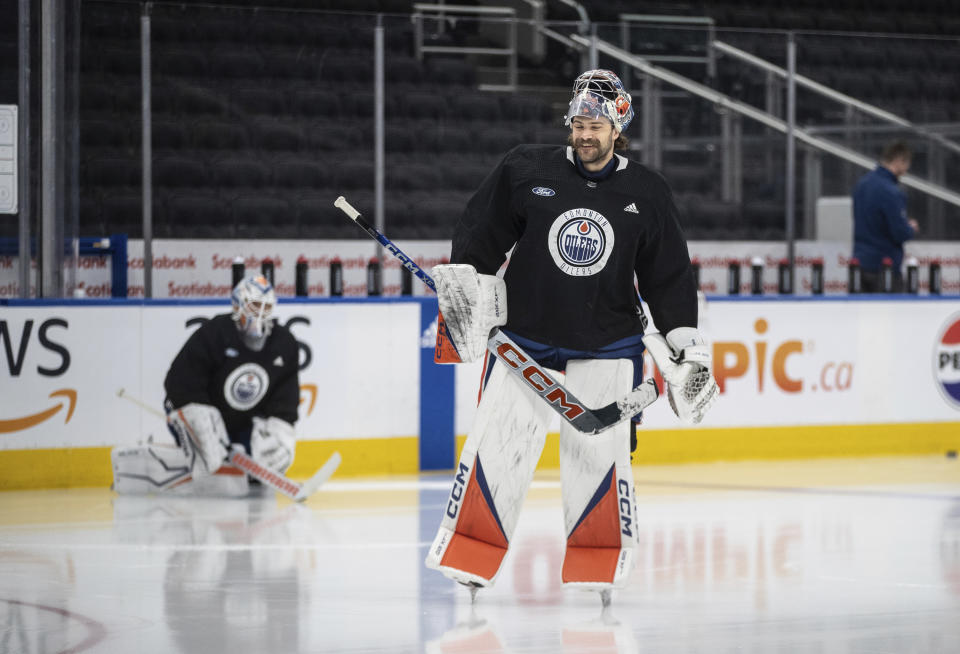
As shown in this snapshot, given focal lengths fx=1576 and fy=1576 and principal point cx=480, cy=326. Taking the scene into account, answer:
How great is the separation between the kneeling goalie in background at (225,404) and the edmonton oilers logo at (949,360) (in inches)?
152

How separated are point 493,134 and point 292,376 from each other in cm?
195

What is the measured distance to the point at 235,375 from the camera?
7082mm

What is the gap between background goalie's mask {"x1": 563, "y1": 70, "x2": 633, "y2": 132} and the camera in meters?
4.23

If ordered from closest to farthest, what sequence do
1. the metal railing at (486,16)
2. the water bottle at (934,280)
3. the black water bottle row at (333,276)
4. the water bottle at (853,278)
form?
the black water bottle row at (333,276), the metal railing at (486,16), the water bottle at (853,278), the water bottle at (934,280)

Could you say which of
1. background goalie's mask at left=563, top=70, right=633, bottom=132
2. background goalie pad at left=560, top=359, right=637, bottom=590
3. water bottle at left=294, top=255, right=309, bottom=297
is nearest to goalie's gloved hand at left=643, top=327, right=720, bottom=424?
background goalie pad at left=560, top=359, right=637, bottom=590

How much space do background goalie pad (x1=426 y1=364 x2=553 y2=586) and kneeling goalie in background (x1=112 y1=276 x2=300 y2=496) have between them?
2808 millimetres

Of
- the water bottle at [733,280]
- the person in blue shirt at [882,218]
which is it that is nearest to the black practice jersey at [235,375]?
the water bottle at [733,280]

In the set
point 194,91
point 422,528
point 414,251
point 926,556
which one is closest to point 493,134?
point 414,251

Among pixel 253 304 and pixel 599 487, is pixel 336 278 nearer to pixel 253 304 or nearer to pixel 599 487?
pixel 253 304

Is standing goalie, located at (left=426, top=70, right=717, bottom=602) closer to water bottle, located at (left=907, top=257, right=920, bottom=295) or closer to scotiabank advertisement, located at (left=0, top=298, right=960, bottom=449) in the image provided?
scotiabank advertisement, located at (left=0, top=298, right=960, bottom=449)

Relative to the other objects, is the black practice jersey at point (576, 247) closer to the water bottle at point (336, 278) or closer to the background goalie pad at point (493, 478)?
the background goalie pad at point (493, 478)

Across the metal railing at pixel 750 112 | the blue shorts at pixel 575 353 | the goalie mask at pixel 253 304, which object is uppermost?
the metal railing at pixel 750 112

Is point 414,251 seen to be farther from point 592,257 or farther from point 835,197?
point 592,257

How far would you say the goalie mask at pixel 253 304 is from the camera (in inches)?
274
